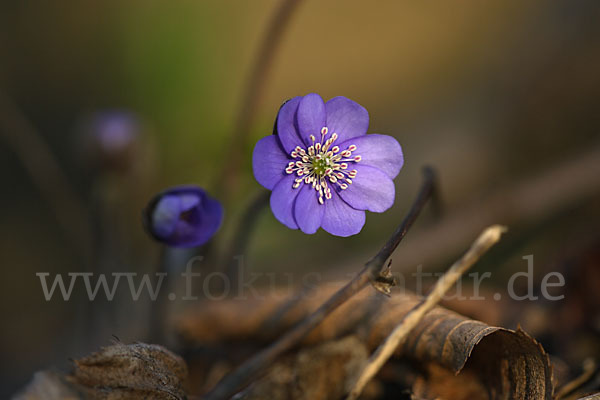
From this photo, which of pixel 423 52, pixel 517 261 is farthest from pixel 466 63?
pixel 517 261

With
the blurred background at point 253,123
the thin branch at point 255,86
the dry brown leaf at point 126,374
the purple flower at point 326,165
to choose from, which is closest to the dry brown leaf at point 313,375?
the dry brown leaf at point 126,374

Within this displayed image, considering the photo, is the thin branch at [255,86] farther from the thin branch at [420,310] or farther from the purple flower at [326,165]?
the thin branch at [420,310]

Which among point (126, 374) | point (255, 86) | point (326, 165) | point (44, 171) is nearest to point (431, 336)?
point (326, 165)

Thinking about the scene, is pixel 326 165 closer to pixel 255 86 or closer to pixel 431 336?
pixel 431 336

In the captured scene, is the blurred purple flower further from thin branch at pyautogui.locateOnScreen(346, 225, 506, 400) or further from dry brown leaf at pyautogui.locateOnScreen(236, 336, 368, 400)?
thin branch at pyautogui.locateOnScreen(346, 225, 506, 400)

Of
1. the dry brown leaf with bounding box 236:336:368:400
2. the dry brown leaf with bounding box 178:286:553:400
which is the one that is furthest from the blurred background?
the dry brown leaf with bounding box 236:336:368:400

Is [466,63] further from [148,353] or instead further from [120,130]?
[148,353]

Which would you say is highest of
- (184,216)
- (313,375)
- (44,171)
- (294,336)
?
(44,171)
